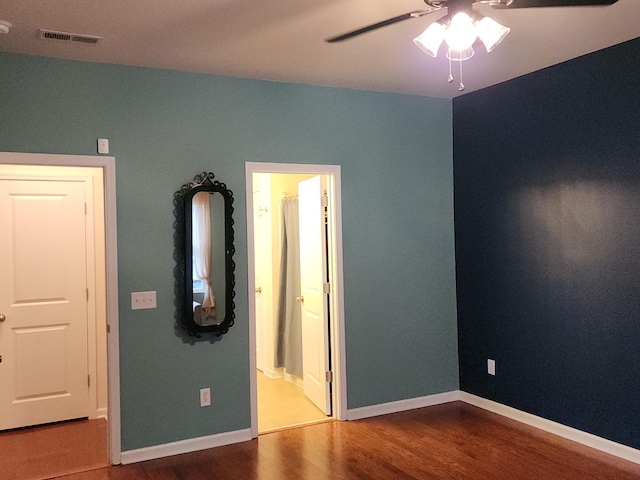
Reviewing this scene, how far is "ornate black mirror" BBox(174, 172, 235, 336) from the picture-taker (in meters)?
3.92

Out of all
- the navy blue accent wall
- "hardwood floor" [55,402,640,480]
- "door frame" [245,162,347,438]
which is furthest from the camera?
"door frame" [245,162,347,438]

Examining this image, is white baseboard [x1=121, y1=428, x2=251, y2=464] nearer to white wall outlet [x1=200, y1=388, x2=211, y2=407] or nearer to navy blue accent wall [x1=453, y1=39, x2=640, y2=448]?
white wall outlet [x1=200, y1=388, x2=211, y2=407]

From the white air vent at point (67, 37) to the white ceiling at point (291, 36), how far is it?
0.05 metres

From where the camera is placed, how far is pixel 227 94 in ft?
13.5

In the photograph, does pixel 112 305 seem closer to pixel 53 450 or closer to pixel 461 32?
pixel 53 450

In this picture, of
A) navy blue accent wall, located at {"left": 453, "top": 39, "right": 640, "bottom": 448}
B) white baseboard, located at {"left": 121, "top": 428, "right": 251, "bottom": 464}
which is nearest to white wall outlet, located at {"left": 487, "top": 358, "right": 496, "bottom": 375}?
navy blue accent wall, located at {"left": 453, "top": 39, "right": 640, "bottom": 448}

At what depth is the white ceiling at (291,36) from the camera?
2879mm

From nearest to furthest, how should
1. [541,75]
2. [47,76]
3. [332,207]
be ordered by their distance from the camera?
[47,76] → [541,75] → [332,207]

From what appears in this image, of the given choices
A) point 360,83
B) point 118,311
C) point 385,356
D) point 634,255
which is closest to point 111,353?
point 118,311

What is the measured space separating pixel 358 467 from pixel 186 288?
5.35ft

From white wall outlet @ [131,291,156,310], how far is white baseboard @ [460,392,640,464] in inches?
110

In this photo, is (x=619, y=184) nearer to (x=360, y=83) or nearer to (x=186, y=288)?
(x=360, y=83)

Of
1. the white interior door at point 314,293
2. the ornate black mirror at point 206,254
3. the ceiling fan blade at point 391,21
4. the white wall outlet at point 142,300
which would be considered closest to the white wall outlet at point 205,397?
the ornate black mirror at point 206,254

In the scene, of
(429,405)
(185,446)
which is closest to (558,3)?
(185,446)
